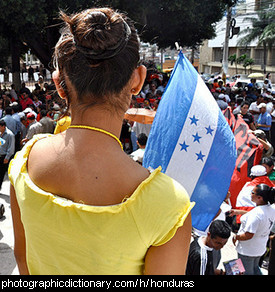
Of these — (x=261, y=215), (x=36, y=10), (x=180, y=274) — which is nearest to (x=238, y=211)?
(x=261, y=215)

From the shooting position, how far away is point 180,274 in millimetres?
1029

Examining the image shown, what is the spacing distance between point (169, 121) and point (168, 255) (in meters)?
2.01

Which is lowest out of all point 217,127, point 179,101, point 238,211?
point 238,211

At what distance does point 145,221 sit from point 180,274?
0.74 ft

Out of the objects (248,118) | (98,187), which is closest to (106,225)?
(98,187)

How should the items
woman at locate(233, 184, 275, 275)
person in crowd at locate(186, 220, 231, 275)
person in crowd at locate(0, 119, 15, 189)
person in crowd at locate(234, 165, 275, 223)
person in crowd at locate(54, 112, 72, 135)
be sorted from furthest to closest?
person in crowd at locate(0, 119, 15, 189), person in crowd at locate(234, 165, 275, 223), woman at locate(233, 184, 275, 275), person in crowd at locate(186, 220, 231, 275), person in crowd at locate(54, 112, 72, 135)

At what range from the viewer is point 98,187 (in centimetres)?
95

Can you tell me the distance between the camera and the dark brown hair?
972 mm

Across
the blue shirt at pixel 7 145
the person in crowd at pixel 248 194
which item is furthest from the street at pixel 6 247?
the person in crowd at pixel 248 194

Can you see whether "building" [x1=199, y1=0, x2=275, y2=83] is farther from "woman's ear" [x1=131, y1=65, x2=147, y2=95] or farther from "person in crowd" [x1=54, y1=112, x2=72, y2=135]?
"woman's ear" [x1=131, y1=65, x2=147, y2=95]

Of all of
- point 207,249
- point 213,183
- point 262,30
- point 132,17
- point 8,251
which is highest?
point 262,30

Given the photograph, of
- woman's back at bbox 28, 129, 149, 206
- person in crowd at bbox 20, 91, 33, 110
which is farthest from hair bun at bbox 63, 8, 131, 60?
person in crowd at bbox 20, 91, 33, 110

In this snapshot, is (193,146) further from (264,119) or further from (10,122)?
(264,119)

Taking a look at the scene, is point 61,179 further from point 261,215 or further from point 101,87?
point 261,215
